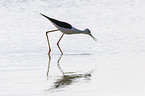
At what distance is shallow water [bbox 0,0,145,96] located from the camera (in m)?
7.25

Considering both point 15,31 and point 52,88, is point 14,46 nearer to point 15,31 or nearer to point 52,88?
point 15,31

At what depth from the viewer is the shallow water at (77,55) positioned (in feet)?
23.8

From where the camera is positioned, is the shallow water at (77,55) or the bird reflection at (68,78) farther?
the bird reflection at (68,78)

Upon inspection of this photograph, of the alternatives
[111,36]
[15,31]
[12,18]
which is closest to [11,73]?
[111,36]

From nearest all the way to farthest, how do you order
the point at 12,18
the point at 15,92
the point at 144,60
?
the point at 15,92 < the point at 144,60 < the point at 12,18

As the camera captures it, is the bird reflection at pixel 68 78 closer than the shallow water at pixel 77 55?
No

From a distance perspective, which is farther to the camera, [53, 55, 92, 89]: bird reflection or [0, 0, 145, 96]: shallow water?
[53, 55, 92, 89]: bird reflection

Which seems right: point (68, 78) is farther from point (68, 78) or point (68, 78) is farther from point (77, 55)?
point (77, 55)

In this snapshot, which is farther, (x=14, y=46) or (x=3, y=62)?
(x=14, y=46)

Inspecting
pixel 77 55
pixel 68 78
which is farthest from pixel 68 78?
pixel 77 55

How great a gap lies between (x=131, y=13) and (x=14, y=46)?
7137mm

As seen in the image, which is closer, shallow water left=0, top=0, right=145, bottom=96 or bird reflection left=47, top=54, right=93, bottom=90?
shallow water left=0, top=0, right=145, bottom=96

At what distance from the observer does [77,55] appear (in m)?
10.3

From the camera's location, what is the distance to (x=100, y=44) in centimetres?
1153
